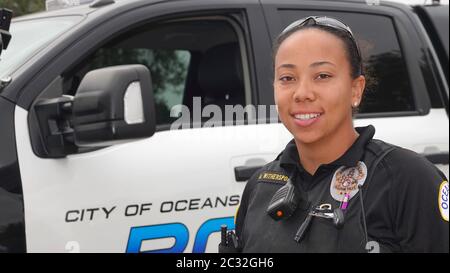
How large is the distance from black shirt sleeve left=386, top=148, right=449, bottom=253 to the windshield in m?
1.70

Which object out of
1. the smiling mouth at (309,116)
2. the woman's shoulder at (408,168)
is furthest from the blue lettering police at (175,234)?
the woman's shoulder at (408,168)

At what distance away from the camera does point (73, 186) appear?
2.46 m

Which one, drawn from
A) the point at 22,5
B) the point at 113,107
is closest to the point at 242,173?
the point at 113,107

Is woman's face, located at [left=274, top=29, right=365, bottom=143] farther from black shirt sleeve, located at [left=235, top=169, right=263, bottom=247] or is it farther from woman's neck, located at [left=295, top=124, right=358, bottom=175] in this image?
black shirt sleeve, located at [left=235, top=169, right=263, bottom=247]

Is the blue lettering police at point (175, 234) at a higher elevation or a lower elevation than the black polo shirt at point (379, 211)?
lower

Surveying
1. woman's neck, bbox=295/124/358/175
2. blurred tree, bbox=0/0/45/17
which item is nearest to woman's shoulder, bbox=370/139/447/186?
woman's neck, bbox=295/124/358/175

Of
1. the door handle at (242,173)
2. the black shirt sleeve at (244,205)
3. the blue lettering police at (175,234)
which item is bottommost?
the blue lettering police at (175,234)

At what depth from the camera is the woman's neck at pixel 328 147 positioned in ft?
4.62

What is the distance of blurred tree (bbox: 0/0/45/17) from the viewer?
4836 millimetres

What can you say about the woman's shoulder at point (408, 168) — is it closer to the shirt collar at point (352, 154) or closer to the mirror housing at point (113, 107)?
the shirt collar at point (352, 154)

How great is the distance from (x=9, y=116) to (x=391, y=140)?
65.1 inches

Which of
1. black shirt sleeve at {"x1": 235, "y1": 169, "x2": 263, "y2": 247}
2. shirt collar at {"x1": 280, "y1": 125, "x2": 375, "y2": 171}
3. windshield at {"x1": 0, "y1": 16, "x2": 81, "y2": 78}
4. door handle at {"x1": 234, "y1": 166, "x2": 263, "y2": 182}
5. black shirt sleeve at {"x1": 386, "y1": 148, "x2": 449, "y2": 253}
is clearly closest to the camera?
black shirt sleeve at {"x1": 386, "y1": 148, "x2": 449, "y2": 253}

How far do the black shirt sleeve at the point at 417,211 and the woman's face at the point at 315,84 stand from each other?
7.4 inches
